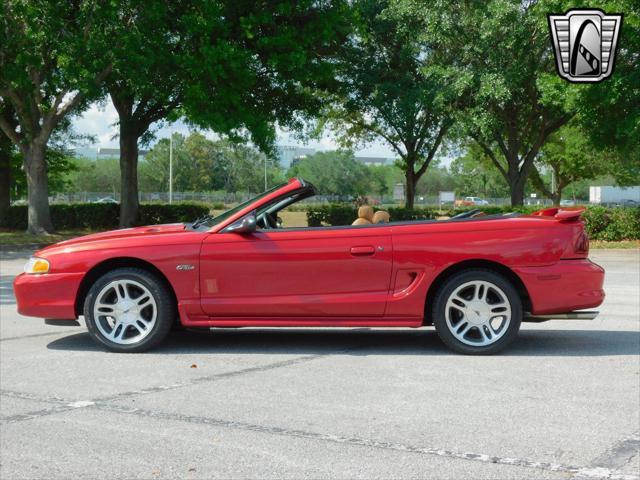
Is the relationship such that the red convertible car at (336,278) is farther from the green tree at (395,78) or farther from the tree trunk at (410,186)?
the tree trunk at (410,186)

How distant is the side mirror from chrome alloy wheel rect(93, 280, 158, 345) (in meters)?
0.92

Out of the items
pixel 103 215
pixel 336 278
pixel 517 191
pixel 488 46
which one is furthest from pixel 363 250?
pixel 517 191

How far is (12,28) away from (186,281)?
1958cm

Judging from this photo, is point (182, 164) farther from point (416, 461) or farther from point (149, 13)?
point (416, 461)

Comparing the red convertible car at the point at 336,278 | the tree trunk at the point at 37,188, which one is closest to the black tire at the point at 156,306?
the red convertible car at the point at 336,278

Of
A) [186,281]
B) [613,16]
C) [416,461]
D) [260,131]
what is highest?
[613,16]

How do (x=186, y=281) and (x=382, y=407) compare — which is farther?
(x=186, y=281)

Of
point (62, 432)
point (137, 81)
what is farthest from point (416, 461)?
point (137, 81)

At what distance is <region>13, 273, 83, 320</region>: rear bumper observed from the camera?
24.5 ft

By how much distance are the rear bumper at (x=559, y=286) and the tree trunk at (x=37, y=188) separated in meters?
24.0

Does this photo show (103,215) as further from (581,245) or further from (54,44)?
(581,245)

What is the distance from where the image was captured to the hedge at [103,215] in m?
33.9

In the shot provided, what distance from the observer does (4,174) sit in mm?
37344

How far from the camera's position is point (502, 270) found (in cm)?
737
